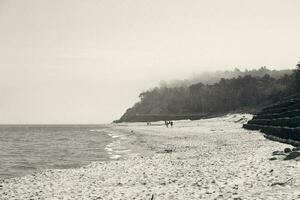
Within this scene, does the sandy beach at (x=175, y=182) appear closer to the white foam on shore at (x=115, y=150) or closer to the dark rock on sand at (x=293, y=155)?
the dark rock on sand at (x=293, y=155)

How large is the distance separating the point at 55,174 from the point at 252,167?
42.3ft

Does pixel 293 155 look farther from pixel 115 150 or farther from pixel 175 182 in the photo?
pixel 115 150

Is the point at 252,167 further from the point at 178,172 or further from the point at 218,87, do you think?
the point at 218,87

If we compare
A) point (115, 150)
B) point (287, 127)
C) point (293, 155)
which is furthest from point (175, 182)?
point (115, 150)

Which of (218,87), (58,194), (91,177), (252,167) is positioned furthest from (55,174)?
(218,87)

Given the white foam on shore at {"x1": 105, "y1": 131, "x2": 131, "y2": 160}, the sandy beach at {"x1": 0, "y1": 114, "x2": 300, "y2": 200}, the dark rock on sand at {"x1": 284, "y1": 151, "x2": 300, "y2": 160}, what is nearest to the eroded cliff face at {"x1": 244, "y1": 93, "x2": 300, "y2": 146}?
the dark rock on sand at {"x1": 284, "y1": 151, "x2": 300, "y2": 160}

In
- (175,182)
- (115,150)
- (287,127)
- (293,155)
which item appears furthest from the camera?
(115,150)

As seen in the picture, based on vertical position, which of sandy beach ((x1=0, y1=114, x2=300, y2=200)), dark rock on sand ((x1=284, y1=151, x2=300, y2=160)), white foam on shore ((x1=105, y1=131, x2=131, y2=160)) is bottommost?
white foam on shore ((x1=105, y1=131, x2=131, y2=160))

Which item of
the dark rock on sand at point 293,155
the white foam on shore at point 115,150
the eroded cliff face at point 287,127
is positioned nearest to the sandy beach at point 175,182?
the dark rock on sand at point 293,155

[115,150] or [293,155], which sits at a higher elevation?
[293,155]

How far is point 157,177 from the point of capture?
19.3 metres

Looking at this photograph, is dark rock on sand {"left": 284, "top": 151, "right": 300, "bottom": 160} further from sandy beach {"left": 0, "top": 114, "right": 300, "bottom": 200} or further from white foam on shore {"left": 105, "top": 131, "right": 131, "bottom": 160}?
white foam on shore {"left": 105, "top": 131, "right": 131, "bottom": 160}

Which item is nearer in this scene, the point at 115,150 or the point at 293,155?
the point at 293,155

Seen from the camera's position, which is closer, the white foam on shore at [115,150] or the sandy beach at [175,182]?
the sandy beach at [175,182]
